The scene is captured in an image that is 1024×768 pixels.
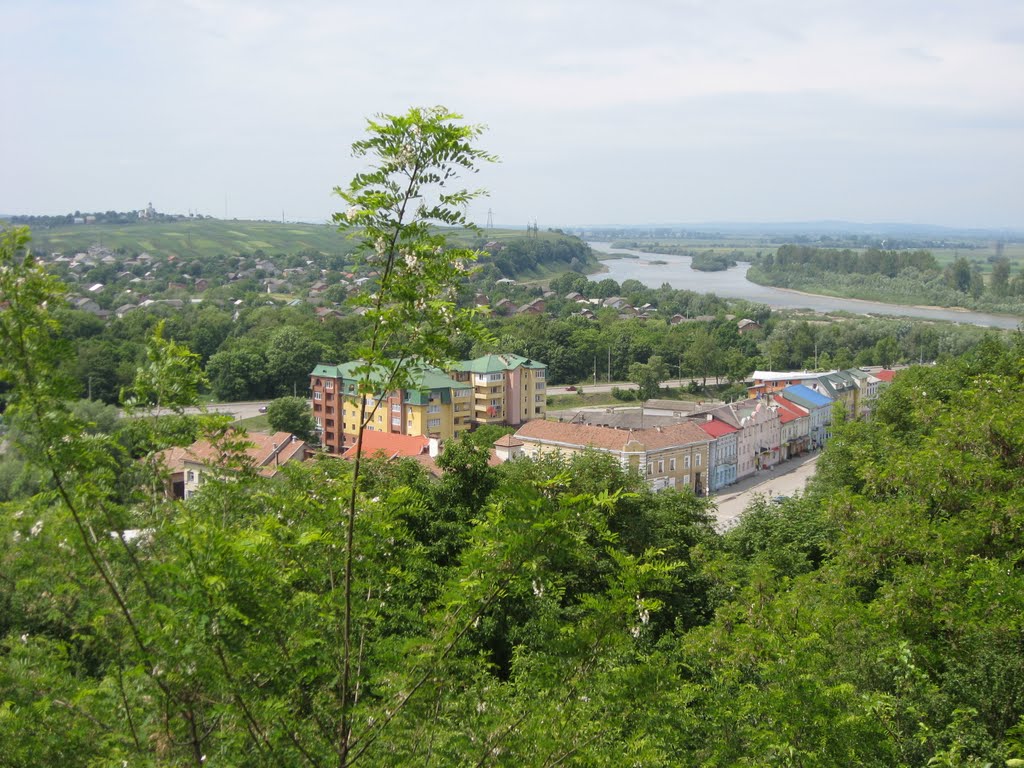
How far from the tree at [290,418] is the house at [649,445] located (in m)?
6.91

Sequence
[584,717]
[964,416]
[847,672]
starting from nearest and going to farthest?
[584,717] → [847,672] → [964,416]

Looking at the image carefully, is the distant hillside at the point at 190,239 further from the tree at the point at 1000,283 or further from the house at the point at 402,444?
the house at the point at 402,444

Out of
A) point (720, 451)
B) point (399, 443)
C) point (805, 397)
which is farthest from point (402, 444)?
point (805, 397)

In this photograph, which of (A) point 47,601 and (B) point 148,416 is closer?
(B) point 148,416

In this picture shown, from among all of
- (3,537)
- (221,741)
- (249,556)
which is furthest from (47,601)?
(249,556)

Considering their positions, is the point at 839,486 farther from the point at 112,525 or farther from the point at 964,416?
the point at 112,525

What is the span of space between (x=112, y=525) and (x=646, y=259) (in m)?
120

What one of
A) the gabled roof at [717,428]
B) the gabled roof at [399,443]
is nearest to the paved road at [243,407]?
the gabled roof at [399,443]

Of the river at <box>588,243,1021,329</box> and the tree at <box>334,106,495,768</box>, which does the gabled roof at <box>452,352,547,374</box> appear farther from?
the river at <box>588,243,1021,329</box>

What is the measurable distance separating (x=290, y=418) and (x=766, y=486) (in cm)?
1224

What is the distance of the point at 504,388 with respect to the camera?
27.9m

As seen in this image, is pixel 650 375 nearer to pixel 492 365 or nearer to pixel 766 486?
pixel 492 365

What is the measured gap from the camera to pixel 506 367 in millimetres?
27703

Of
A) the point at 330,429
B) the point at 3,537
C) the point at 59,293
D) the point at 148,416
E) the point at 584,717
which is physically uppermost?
the point at 59,293
